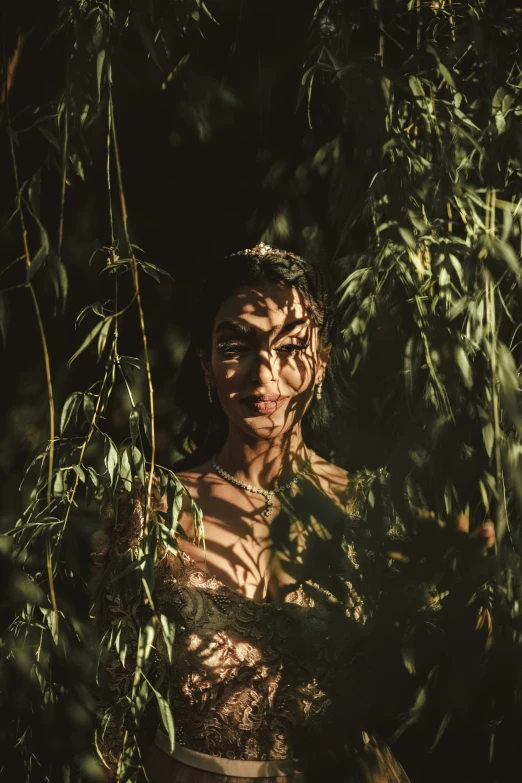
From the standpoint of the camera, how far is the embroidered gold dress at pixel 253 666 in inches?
57.6

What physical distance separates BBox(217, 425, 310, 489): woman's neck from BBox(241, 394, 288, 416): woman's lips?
75 millimetres

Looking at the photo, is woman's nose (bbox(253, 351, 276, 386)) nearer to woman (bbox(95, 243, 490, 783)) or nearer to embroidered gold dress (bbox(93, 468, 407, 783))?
woman (bbox(95, 243, 490, 783))

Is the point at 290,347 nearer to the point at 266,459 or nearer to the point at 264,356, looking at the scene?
the point at 264,356

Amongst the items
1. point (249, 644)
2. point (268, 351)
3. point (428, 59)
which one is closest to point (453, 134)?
point (428, 59)

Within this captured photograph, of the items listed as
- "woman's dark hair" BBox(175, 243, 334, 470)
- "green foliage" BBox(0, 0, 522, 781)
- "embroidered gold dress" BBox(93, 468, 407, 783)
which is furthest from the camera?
"woman's dark hair" BBox(175, 243, 334, 470)

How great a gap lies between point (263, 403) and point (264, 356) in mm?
81

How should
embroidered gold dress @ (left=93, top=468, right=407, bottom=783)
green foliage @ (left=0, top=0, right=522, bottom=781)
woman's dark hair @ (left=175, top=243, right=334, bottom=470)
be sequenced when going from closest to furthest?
green foliage @ (left=0, top=0, right=522, bottom=781)
embroidered gold dress @ (left=93, top=468, right=407, bottom=783)
woman's dark hair @ (left=175, top=243, right=334, bottom=470)

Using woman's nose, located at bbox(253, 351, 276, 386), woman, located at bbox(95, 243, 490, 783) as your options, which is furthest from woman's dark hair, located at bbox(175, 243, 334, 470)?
woman's nose, located at bbox(253, 351, 276, 386)

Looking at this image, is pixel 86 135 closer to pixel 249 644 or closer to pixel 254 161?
pixel 254 161

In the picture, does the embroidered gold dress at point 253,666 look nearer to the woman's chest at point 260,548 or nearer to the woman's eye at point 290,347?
the woman's chest at point 260,548

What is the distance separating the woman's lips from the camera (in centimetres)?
153

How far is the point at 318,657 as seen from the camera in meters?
1.47

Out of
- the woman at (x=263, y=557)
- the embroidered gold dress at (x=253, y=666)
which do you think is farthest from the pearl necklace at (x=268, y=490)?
the embroidered gold dress at (x=253, y=666)

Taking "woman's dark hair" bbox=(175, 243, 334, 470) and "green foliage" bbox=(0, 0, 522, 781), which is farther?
"woman's dark hair" bbox=(175, 243, 334, 470)
